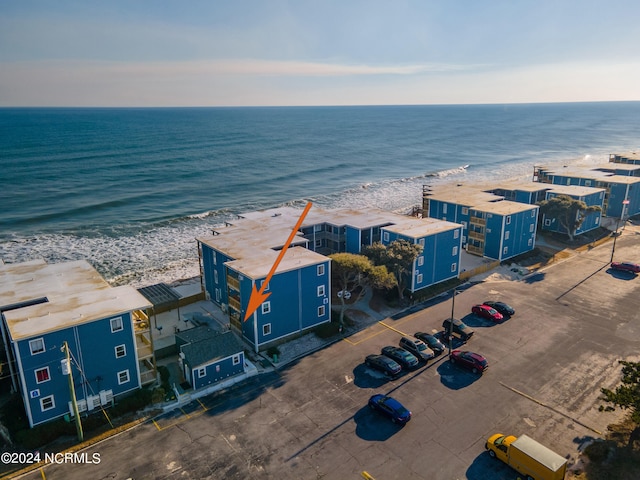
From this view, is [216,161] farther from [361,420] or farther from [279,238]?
[361,420]

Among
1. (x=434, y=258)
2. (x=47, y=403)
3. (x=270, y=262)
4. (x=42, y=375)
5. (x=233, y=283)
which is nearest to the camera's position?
(x=42, y=375)

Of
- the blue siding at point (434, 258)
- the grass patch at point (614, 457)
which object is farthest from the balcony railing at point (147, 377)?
the grass patch at point (614, 457)

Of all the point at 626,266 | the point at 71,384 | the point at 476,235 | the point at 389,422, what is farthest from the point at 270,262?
the point at 626,266

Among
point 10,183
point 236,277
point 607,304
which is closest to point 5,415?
point 236,277

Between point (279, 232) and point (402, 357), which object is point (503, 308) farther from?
point (279, 232)

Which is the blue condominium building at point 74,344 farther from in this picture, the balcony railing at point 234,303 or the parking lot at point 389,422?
the balcony railing at point 234,303

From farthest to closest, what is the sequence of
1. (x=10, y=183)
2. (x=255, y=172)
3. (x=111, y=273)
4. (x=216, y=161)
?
(x=216, y=161)
(x=255, y=172)
(x=10, y=183)
(x=111, y=273)
